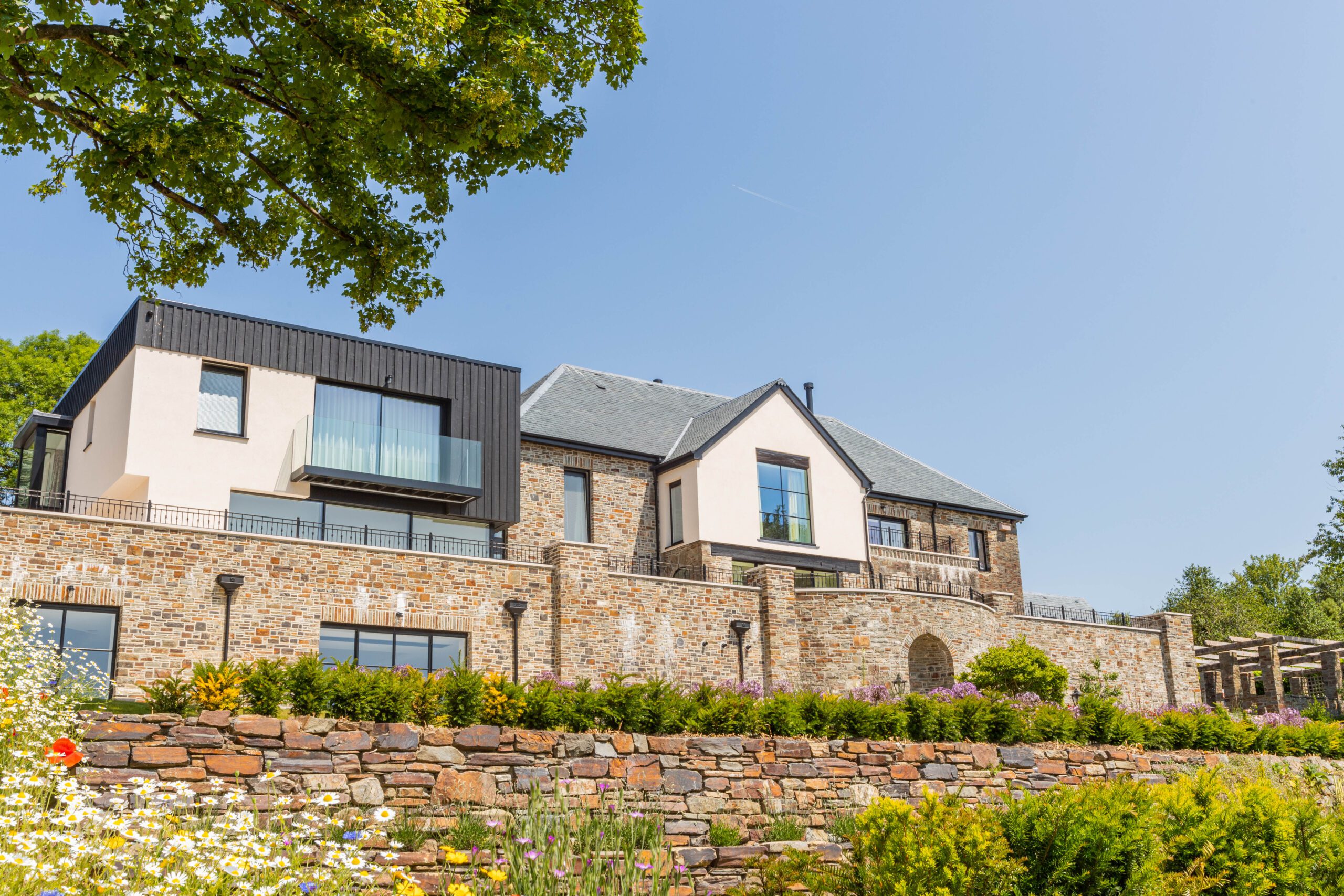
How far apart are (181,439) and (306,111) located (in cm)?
1435

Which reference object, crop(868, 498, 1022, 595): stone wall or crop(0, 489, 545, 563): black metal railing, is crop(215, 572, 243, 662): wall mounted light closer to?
crop(0, 489, 545, 563): black metal railing

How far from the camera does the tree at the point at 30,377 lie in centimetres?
3519

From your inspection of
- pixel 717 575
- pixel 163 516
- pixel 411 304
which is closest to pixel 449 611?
pixel 163 516

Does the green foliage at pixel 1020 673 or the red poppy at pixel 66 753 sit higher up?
the green foliage at pixel 1020 673

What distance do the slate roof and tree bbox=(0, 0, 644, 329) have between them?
16.1 metres

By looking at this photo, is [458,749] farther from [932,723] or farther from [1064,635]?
[1064,635]

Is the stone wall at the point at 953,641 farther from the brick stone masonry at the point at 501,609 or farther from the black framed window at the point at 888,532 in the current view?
the black framed window at the point at 888,532

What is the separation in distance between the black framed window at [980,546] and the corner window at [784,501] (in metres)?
7.50

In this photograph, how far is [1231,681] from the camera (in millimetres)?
32750

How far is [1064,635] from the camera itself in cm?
3059

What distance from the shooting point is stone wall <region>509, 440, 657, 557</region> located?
2597 cm

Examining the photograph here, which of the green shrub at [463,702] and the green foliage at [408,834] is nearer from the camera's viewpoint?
the green foliage at [408,834]

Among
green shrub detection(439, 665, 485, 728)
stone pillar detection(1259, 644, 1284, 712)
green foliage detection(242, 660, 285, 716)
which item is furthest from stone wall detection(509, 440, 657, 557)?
stone pillar detection(1259, 644, 1284, 712)


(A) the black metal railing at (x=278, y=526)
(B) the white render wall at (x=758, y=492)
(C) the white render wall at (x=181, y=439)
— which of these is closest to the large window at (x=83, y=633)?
(A) the black metal railing at (x=278, y=526)
